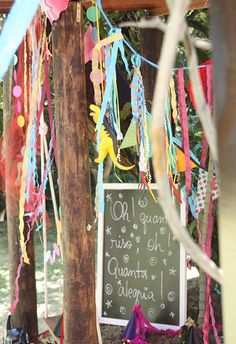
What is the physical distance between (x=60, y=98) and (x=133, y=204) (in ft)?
4.68

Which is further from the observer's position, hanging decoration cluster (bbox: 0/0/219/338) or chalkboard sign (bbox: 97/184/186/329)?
chalkboard sign (bbox: 97/184/186/329)

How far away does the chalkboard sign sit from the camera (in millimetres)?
3314

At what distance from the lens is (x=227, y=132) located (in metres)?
0.42

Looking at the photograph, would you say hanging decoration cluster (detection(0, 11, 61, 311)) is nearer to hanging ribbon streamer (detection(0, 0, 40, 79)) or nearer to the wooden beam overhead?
the wooden beam overhead

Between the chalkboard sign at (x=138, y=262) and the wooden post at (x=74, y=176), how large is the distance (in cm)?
114

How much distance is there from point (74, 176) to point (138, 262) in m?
1.39

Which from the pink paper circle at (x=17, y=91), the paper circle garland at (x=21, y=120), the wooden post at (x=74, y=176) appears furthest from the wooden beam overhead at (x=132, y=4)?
the paper circle garland at (x=21, y=120)

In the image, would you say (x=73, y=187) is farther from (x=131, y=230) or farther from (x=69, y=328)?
(x=131, y=230)

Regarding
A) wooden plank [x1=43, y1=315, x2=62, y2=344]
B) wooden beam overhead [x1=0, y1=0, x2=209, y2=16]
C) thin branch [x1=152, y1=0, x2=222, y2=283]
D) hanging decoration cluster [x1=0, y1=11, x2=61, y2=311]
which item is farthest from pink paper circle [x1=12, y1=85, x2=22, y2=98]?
thin branch [x1=152, y1=0, x2=222, y2=283]

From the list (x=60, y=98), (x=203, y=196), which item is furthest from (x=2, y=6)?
(x=203, y=196)

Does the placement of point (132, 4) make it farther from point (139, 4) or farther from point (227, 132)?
point (227, 132)

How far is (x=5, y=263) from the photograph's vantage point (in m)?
6.16

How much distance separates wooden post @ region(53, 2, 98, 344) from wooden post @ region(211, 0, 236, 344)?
178 centimetres

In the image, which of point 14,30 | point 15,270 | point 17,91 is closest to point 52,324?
point 15,270
